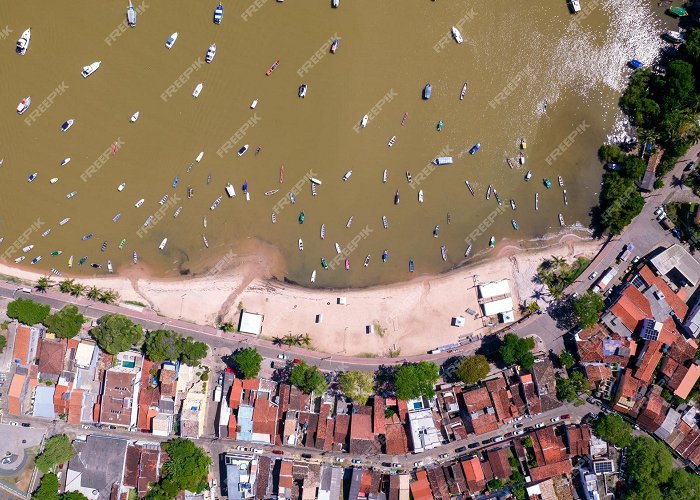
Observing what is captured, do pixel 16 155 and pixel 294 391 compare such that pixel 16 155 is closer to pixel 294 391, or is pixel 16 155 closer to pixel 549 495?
pixel 294 391

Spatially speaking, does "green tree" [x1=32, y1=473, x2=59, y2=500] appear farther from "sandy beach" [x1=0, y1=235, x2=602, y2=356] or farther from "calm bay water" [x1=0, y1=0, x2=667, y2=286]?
"calm bay water" [x1=0, y1=0, x2=667, y2=286]

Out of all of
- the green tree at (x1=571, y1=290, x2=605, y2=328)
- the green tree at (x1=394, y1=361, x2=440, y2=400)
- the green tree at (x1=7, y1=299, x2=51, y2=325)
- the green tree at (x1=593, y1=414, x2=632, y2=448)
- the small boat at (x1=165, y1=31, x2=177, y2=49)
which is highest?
the small boat at (x1=165, y1=31, x2=177, y2=49)

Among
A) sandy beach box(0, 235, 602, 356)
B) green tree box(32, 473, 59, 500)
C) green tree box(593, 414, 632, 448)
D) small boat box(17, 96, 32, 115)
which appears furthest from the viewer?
sandy beach box(0, 235, 602, 356)

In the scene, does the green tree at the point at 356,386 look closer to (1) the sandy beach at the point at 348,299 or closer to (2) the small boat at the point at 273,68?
(1) the sandy beach at the point at 348,299

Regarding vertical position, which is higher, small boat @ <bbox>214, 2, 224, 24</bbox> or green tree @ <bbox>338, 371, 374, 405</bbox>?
small boat @ <bbox>214, 2, 224, 24</bbox>

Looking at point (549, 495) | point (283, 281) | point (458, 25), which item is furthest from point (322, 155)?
point (549, 495)

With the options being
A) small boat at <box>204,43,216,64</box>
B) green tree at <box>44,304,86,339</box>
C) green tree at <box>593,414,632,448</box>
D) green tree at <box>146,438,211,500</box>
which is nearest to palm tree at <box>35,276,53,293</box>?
green tree at <box>44,304,86,339</box>

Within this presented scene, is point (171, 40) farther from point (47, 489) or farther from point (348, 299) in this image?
point (47, 489)
